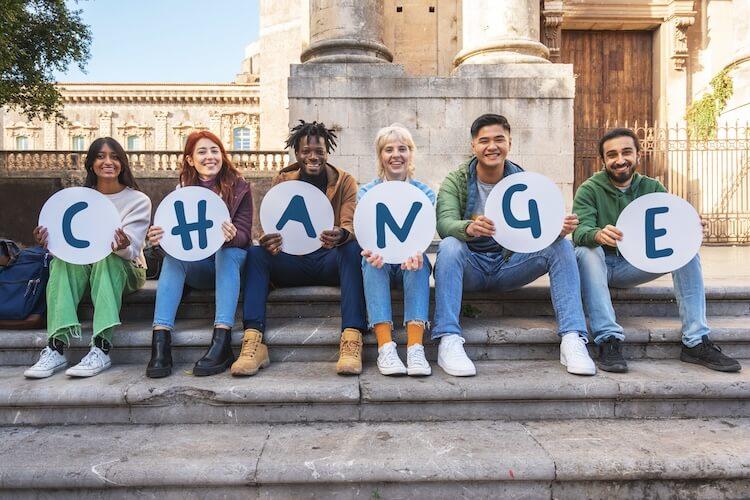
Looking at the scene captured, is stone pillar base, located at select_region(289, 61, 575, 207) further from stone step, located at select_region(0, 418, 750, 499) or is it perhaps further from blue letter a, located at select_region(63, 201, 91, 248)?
stone step, located at select_region(0, 418, 750, 499)

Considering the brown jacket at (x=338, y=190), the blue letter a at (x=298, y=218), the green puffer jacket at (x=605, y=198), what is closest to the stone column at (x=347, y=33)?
the brown jacket at (x=338, y=190)

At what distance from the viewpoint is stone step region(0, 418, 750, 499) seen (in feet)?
6.93

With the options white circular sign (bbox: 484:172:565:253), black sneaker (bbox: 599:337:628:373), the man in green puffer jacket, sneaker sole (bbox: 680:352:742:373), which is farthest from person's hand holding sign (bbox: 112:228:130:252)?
sneaker sole (bbox: 680:352:742:373)

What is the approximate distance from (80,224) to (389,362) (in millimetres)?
2019

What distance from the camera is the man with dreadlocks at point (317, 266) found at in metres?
2.95

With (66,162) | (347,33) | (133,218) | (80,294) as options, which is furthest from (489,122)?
(66,162)

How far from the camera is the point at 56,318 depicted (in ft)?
9.86

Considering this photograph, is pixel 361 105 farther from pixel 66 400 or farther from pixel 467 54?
pixel 66 400

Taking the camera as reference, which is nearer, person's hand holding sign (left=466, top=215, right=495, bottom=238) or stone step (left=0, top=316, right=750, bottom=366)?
person's hand holding sign (left=466, top=215, right=495, bottom=238)

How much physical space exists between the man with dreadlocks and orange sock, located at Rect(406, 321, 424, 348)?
0.29m

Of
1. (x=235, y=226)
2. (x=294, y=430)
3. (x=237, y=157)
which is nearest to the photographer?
(x=294, y=430)

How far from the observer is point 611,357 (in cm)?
289

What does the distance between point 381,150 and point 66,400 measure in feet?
7.59

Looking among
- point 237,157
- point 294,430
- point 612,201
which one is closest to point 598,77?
point 612,201
